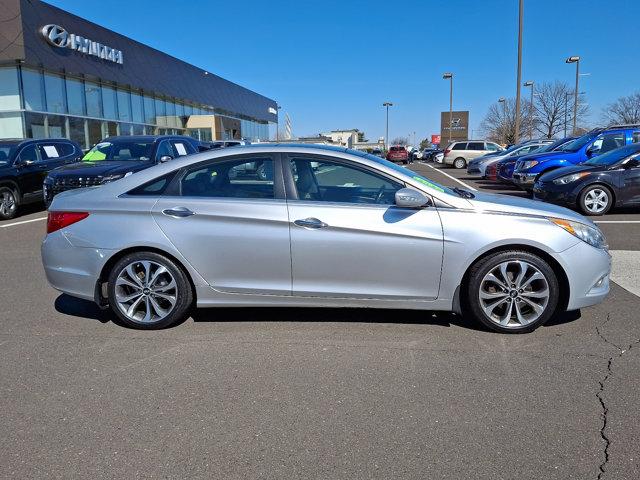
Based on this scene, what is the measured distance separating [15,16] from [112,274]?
21731 mm

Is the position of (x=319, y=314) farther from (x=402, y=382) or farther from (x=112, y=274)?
(x=112, y=274)

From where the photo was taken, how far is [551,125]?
2446 inches

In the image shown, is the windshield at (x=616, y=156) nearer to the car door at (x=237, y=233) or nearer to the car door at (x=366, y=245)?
the car door at (x=366, y=245)

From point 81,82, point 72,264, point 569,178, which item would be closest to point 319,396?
point 72,264

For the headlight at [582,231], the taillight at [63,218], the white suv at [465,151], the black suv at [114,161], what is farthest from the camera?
the white suv at [465,151]

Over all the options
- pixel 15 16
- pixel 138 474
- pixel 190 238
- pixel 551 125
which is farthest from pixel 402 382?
pixel 551 125

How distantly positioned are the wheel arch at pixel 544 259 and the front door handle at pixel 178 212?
2290mm

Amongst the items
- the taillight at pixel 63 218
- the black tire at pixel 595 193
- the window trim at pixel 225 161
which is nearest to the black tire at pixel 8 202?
the taillight at pixel 63 218

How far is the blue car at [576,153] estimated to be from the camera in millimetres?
14328

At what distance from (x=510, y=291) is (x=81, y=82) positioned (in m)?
26.4

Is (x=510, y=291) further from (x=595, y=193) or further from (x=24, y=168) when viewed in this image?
(x=24, y=168)

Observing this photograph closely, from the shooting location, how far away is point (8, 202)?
1178cm

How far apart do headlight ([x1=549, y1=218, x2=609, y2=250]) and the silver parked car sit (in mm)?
11

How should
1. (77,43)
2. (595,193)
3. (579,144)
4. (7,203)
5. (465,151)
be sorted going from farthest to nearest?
(465,151), (77,43), (579,144), (7,203), (595,193)
